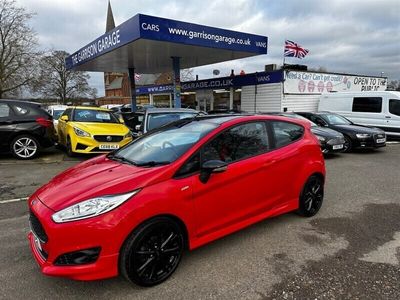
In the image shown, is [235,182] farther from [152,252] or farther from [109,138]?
[109,138]

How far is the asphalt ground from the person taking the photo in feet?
8.84

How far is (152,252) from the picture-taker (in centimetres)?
271

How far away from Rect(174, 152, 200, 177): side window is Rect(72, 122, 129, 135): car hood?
19.4 feet

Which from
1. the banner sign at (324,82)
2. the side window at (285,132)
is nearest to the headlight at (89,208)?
the side window at (285,132)

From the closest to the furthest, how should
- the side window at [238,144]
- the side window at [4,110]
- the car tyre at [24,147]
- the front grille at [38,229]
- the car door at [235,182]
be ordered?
the front grille at [38,229] < the car door at [235,182] < the side window at [238,144] < the side window at [4,110] < the car tyre at [24,147]

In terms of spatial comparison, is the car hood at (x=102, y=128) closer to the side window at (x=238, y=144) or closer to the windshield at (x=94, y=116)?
the windshield at (x=94, y=116)

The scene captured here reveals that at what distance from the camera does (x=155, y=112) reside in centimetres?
816

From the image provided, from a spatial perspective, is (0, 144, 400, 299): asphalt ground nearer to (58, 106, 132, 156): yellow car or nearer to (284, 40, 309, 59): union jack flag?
(58, 106, 132, 156): yellow car

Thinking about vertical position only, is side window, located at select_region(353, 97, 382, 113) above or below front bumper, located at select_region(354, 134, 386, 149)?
above

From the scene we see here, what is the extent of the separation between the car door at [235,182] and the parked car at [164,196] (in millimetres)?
11

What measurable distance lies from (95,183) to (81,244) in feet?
1.86

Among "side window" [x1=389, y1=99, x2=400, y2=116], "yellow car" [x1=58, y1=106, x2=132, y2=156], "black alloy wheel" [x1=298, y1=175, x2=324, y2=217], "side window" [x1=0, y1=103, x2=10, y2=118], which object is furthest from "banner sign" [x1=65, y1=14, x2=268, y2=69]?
"black alloy wheel" [x1=298, y1=175, x2=324, y2=217]

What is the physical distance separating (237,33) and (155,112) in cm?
677

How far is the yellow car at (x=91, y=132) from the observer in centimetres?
822
